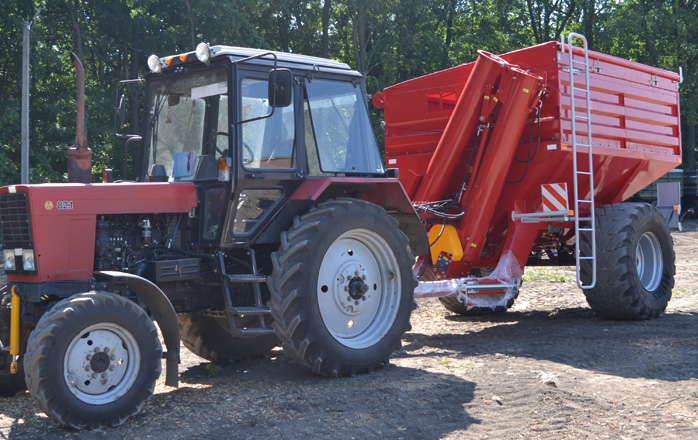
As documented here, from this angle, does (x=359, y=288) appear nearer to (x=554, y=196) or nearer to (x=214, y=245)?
(x=214, y=245)

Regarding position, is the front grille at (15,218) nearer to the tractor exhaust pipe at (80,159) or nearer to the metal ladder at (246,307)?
the tractor exhaust pipe at (80,159)

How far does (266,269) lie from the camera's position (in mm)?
6324

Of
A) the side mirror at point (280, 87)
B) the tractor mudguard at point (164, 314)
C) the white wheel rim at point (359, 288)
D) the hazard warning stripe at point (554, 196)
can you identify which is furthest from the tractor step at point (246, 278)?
the hazard warning stripe at point (554, 196)

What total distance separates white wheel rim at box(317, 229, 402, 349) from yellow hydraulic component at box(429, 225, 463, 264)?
182cm

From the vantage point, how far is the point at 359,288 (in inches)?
253

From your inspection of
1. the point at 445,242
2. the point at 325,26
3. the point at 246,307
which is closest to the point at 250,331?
the point at 246,307

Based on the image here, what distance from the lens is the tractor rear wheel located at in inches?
210

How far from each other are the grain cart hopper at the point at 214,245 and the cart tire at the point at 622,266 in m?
2.97

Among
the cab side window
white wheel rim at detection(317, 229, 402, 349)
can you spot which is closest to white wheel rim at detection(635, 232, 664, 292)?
white wheel rim at detection(317, 229, 402, 349)

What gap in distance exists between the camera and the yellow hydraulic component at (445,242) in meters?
8.35

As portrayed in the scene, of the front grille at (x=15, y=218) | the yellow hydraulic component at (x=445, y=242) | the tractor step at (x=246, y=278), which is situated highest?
the front grille at (x=15, y=218)

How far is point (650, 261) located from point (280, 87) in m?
6.13

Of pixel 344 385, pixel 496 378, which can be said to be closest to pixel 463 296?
pixel 496 378

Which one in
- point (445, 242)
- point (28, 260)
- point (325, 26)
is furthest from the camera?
point (325, 26)
